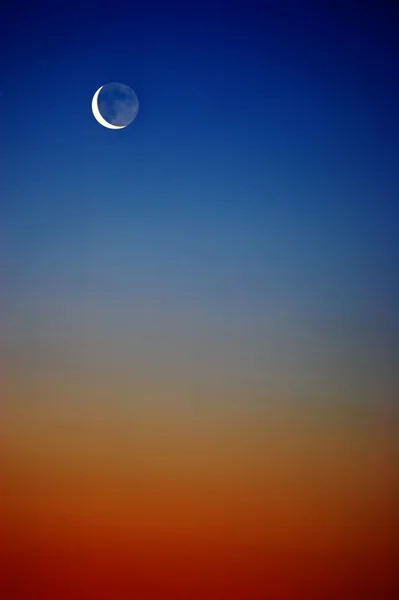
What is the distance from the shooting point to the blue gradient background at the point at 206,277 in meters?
2.09

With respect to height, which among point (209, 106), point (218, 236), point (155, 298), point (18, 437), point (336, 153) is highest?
point (209, 106)

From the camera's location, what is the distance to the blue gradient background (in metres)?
2.09

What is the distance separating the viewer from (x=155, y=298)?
215 cm

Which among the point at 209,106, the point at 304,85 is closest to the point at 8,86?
the point at 209,106

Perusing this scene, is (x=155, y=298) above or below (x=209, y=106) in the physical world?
below

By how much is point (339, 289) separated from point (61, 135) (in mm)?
1352

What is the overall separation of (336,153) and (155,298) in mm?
984

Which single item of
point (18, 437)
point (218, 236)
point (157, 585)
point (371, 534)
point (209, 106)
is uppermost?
point (209, 106)

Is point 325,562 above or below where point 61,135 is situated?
below

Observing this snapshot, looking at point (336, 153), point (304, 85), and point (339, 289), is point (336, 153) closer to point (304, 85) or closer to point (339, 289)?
point (304, 85)

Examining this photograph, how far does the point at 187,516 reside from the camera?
2.10 m

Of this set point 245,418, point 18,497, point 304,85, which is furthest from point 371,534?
point 304,85

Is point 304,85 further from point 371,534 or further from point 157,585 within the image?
point 157,585

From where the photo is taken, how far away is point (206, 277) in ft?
7.05
